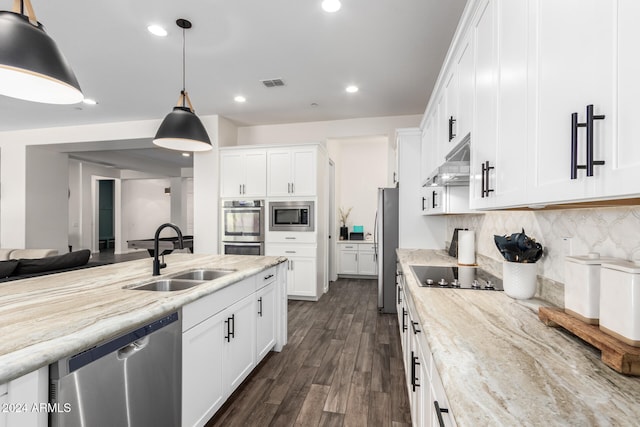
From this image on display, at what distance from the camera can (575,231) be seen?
1.30 meters

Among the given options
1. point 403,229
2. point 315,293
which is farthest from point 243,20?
point 315,293

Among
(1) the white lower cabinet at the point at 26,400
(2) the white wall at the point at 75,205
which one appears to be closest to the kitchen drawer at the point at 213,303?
(1) the white lower cabinet at the point at 26,400

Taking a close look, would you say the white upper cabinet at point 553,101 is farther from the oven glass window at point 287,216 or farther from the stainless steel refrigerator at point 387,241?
the oven glass window at point 287,216

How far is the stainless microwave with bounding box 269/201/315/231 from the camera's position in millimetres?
4648

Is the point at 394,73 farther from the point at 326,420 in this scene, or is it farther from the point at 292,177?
the point at 326,420

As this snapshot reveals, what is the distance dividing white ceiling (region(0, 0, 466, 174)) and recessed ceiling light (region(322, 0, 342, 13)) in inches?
A: 2.0

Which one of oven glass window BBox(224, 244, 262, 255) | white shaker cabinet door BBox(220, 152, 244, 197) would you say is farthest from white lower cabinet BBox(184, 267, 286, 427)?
white shaker cabinet door BBox(220, 152, 244, 197)

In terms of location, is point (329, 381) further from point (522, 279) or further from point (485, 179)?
point (485, 179)

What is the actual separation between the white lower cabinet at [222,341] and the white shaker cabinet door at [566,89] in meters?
1.64

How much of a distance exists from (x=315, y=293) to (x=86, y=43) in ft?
13.1

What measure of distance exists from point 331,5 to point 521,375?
8.57ft

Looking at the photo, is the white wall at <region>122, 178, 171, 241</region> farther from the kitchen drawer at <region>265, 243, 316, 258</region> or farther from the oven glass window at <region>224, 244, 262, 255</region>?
the kitchen drawer at <region>265, 243, 316, 258</region>

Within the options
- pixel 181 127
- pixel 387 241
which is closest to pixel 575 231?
pixel 181 127

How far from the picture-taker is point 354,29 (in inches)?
105
